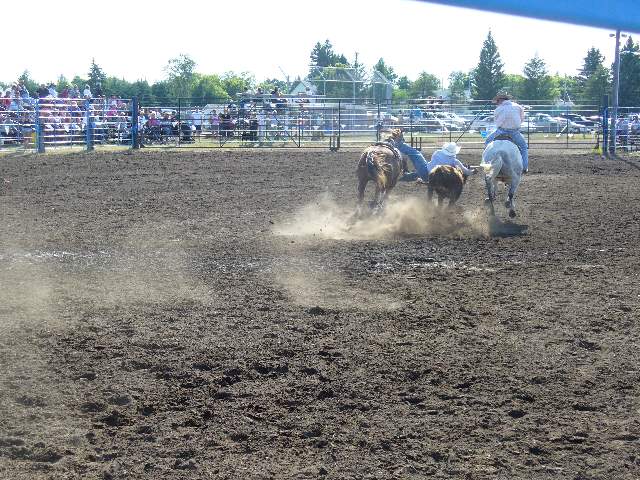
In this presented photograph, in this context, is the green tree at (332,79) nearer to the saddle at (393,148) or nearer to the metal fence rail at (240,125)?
the metal fence rail at (240,125)

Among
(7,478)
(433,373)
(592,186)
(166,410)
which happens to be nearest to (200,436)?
Answer: (166,410)

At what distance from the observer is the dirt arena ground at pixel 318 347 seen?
405cm

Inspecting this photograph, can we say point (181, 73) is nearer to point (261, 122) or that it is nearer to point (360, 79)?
point (360, 79)

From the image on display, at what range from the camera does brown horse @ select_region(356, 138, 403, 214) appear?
38.8 feet

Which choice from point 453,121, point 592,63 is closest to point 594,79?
point 592,63

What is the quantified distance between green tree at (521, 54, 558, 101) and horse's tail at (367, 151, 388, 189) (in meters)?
46.9

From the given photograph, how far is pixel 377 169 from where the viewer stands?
38.7 feet

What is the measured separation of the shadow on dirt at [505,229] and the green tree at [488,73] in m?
54.4

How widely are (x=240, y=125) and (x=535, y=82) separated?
33.0 metres

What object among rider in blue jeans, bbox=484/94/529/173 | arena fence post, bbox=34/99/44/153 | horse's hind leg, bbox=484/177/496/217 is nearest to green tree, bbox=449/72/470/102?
arena fence post, bbox=34/99/44/153

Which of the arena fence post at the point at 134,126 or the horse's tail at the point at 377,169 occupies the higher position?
the arena fence post at the point at 134,126

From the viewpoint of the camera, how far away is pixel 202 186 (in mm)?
16375

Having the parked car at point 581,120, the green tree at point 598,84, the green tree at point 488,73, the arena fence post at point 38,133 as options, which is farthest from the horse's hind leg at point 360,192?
the green tree at point 488,73

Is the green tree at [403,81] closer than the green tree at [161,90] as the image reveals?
No
